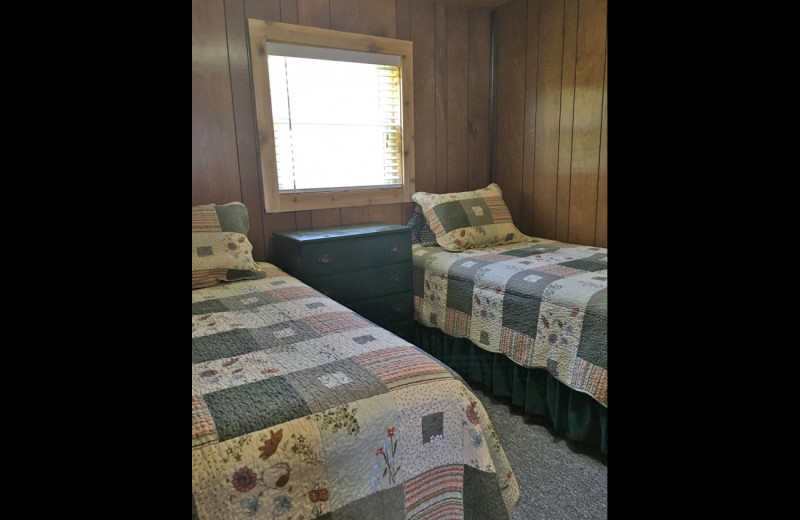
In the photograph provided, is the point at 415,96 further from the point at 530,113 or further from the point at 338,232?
the point at 338,232

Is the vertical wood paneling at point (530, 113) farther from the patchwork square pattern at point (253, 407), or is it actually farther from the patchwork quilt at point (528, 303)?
the patchwork square pattern at point (253, 407)

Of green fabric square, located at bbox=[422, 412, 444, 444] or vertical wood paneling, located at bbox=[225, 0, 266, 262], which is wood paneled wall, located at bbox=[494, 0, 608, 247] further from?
green fabric square, located at bbox=[422, 412, 444, 444]

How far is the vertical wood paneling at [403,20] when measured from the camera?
10.1 feet

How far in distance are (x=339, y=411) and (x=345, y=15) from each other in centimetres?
257

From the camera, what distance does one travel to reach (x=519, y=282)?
2.26 metres

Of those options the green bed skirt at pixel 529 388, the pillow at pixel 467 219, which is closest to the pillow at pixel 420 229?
the pillow at pixel 467 219

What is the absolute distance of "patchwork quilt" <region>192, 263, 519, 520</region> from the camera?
0.92 meters

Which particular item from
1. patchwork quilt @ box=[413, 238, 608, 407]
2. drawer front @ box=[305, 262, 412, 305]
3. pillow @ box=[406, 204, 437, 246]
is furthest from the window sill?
drawer front @ box=[305, 262, 412, 305]

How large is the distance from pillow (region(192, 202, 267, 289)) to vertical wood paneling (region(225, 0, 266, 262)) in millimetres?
328

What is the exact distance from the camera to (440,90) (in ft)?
11.0
